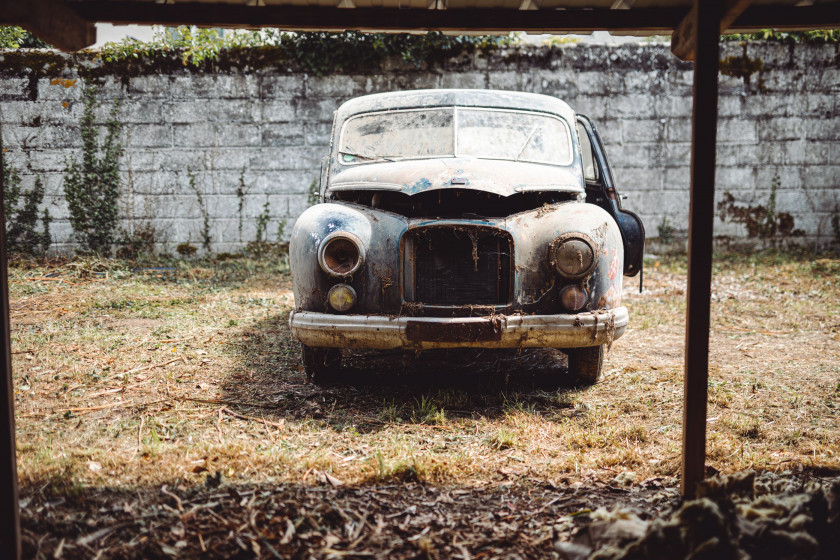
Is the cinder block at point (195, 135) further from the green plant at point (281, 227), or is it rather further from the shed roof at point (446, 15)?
the shed roof at point (446, 15)

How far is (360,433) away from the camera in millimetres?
3031

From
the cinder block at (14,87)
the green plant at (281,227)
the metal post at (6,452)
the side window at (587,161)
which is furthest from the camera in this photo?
the green plant at (281,227)

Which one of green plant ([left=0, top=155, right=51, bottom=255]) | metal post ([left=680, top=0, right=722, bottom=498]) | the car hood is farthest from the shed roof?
green plant ([left=0, top=155, right=51, bottom=255])

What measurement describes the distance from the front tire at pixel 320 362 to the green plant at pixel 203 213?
443 cm

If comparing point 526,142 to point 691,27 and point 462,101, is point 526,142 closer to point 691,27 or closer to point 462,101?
point 462,101

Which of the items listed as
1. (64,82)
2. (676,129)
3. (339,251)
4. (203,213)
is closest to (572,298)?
(339,251)

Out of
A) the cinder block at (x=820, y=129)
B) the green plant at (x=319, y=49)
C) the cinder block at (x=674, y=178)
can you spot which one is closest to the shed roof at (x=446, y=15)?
the green plant at (x=319, y=49)

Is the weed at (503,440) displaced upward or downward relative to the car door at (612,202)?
downward

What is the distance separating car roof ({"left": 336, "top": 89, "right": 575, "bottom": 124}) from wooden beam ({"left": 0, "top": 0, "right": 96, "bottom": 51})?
2.08 m

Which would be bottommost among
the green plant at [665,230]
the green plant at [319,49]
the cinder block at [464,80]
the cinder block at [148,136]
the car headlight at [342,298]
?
the car headlight at [342,298]

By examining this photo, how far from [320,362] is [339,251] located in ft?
2.38

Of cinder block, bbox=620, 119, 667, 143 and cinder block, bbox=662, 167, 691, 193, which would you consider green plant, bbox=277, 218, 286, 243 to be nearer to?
cinder block, bbox=620, 119, 667, 143

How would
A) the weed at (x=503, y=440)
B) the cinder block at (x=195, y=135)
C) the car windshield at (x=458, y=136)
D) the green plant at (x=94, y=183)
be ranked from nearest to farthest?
the weed at (x=503, y=440) < the car windshield at (x=458, y=136) < the green plant at (x=94, y=183) < the cinder block at (x=195, y=135)

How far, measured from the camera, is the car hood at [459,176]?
3482 millimetres
